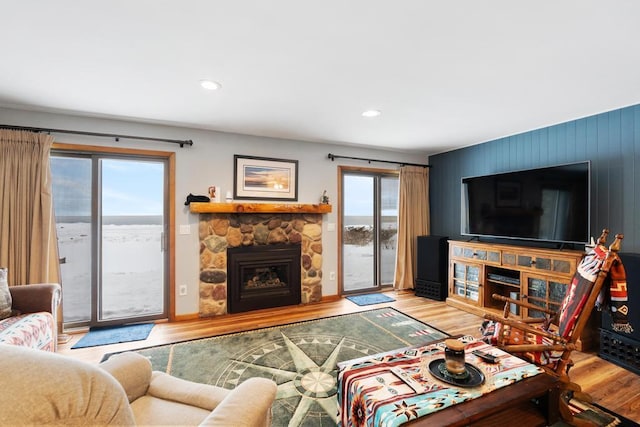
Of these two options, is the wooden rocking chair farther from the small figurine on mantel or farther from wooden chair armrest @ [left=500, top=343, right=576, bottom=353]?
the small figurine on mantel

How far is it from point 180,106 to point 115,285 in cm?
221

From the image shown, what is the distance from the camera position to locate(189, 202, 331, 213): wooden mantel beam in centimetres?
342

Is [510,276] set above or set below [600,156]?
below

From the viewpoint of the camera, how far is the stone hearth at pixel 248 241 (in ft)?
11.7

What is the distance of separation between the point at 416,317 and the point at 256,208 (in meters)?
2.44

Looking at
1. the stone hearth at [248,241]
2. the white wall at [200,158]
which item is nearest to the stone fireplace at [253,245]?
the stone hearth at [248,241]

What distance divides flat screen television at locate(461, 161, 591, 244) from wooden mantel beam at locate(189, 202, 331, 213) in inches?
81.1

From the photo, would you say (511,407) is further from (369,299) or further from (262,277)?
(262,277)

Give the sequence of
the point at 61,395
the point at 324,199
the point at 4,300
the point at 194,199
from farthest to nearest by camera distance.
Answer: the point at 324,199 < the point at 194,199 < the point at 4,300 < the point at 61,395

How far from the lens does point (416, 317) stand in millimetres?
3566

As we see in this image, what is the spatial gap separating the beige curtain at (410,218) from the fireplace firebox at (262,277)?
1754 millimetres

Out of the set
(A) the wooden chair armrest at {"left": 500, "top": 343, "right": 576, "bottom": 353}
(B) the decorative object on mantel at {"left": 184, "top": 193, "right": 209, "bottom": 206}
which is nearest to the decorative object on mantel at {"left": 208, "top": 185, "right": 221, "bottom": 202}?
(B) the decorative object on mantel at {"left": 184, "top": 193, "right": 209, "bottom": 206}

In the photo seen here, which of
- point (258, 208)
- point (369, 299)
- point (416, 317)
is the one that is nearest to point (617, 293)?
point (416, 317)

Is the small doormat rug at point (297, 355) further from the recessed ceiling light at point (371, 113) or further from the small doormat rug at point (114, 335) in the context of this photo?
the recessed ceiling light at point (371, 113)
